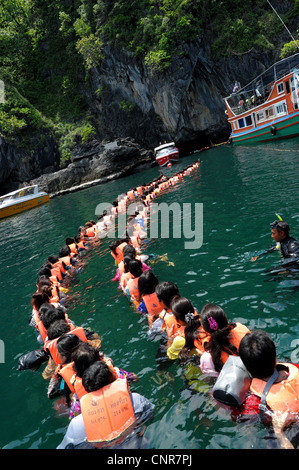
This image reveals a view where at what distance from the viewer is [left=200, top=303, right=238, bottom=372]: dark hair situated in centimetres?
428

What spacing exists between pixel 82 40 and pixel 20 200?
1002 inches

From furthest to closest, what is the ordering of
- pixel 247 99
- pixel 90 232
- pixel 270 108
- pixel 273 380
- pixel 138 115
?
pixel 138 115 → pixel 247 99 → pixel 270 108 → pixel 90 232 → pixel 273 380

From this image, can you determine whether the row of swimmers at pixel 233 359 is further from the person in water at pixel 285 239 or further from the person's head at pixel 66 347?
the person in water at pixel 285 239

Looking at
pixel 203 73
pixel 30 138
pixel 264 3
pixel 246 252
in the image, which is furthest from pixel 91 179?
pixel 246 252

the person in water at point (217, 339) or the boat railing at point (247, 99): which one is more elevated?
the boat railing at point (247, 99)

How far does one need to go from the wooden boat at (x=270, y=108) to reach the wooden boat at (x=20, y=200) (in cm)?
2367

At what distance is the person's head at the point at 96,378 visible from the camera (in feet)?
13.5

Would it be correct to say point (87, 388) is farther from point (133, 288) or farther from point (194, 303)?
point (194, 303)

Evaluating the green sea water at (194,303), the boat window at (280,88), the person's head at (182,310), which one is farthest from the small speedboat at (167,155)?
the person's head at (182,310)

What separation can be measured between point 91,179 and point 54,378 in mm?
40013

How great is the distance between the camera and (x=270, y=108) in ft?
92.7

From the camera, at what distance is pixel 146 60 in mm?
38406

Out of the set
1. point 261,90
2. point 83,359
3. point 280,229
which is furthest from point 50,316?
point 261,90

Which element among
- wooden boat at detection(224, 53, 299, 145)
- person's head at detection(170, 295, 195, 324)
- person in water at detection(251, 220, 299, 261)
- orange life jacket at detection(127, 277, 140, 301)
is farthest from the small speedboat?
person's head at detection(170, 295, 195, 324)
